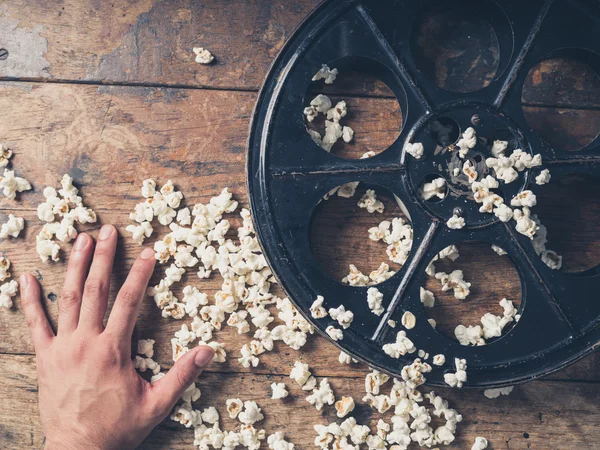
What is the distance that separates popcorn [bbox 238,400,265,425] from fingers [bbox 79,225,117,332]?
32 centimetres

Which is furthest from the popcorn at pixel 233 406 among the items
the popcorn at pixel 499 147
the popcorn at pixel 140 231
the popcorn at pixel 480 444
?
the popcorn at pixel 499 147

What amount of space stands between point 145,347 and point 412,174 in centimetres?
61

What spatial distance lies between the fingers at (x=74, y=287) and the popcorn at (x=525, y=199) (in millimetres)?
798

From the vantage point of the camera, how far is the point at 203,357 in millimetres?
1020

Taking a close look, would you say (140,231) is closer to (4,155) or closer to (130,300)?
(130,300)

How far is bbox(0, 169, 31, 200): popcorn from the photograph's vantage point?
1.06 meters

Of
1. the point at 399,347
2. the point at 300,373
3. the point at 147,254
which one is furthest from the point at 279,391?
the point at 147,254

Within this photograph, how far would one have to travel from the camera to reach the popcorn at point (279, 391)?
1082 millimetres

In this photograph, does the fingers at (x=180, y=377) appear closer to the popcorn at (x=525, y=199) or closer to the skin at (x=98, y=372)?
the skin at (x=98, y=372)

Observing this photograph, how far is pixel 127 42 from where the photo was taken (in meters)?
1.08

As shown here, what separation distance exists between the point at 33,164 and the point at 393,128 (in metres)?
0.71

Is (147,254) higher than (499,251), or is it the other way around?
(499,251)

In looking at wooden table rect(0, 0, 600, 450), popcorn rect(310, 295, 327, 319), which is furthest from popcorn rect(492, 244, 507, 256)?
popcorn rect(310, 295, 327, 319)

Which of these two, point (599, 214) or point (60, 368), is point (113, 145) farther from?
point (599, 214)
